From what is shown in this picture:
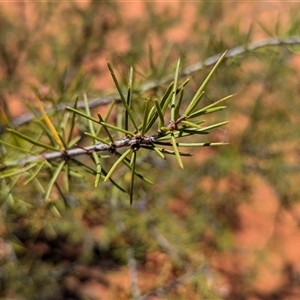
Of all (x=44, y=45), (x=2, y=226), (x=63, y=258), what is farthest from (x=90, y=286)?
(x=44, y=45)

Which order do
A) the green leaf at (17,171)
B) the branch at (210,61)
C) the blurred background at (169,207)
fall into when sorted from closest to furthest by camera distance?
the green leaf at (17,171) → the branch at (210,61) → the blurred background at (169,207)

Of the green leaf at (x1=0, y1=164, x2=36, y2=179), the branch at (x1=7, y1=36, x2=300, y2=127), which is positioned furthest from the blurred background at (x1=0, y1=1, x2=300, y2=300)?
the green leaf at (x1=0, y1=164, x2=36, y2=179)

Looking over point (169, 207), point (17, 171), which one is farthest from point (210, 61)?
point (169, 207)

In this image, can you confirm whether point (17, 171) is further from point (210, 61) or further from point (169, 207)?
point (169, 207)

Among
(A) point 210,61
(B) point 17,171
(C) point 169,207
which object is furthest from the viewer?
(C) point 169,207

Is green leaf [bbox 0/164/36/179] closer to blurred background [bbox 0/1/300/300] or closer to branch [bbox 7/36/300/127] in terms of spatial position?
branch [bbox 7/36/300/127]

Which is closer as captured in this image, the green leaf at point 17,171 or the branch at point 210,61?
the green leaf at point 17,171

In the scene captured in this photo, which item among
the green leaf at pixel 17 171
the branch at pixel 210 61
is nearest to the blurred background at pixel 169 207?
the branch at pixel 210 61

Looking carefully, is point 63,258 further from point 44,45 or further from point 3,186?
point 3,186

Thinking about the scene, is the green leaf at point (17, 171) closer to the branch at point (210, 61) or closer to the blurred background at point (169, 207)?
the branch at point (210, 61)
